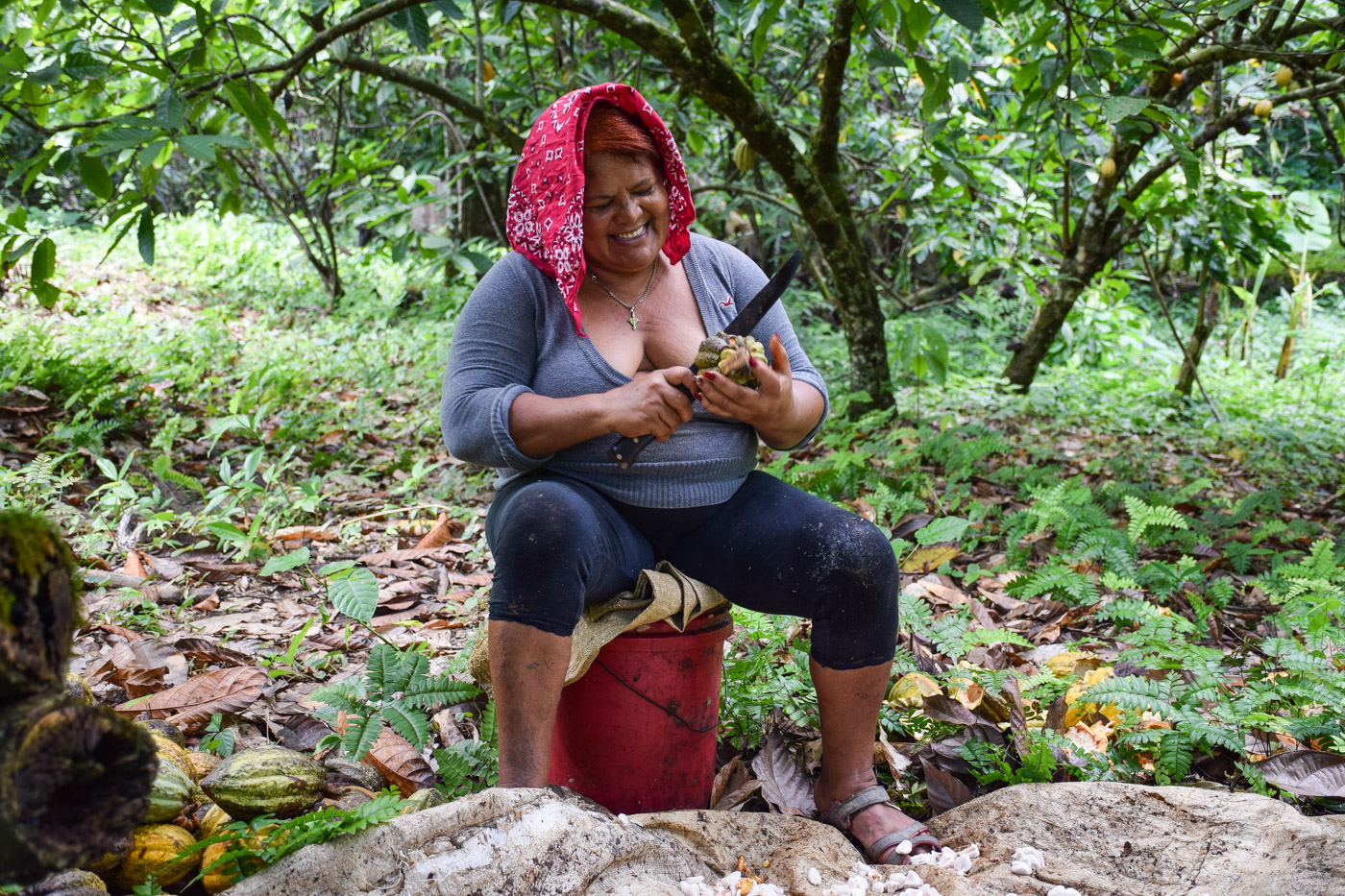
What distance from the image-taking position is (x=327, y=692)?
1.83 m

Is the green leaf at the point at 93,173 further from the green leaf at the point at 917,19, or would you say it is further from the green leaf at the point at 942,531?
the green leaf at the point at 942,531

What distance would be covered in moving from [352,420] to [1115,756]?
404 cm

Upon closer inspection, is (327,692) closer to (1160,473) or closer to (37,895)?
(37,895)

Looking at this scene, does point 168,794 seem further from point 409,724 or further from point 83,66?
point 83,66

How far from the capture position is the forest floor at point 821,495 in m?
2.07

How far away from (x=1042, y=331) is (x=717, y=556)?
177 inches

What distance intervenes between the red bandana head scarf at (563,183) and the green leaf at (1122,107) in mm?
1185

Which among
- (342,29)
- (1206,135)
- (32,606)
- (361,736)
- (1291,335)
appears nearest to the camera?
(32,606)

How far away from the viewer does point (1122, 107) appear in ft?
7.93

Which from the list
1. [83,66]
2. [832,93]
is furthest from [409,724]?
[832,93]

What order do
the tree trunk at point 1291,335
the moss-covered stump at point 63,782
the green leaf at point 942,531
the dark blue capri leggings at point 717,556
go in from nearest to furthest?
1. the moss-covered stump at point 63,782
2. the dark blue capri leggings at point 717,556
3. the green leaf at point 942,531
4. the tree trunk at point 1291,335

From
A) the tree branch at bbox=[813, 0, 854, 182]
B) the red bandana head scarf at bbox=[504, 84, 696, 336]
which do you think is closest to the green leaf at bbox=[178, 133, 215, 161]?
the red bandana head scarf at bbox=[504, 84, 696, 336]

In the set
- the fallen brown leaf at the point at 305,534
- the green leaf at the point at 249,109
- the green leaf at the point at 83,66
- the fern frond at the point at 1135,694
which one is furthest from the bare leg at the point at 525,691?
the green leaf at the point at 83,66

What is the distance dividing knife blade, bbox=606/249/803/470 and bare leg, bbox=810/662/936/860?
0.57m
